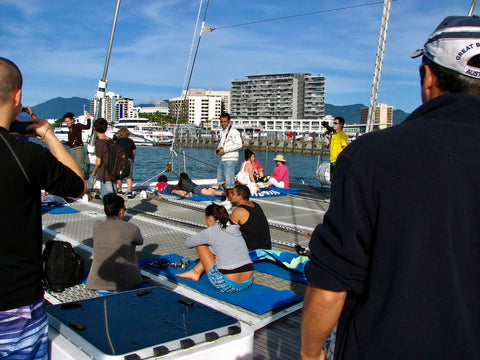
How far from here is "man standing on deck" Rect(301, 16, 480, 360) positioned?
1.37 meters

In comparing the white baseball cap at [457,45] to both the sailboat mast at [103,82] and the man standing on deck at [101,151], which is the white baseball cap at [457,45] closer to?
the man standing on deck at [101,151]

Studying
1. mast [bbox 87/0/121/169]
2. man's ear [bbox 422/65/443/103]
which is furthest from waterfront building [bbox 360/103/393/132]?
mast [bbox 87/0/121/169]

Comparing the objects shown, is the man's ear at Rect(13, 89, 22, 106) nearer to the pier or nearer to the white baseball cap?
the white baseball cap

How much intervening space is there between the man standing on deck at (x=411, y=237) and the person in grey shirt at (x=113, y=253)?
401 cm

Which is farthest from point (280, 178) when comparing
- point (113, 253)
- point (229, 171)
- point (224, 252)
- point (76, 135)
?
point (113, 253)

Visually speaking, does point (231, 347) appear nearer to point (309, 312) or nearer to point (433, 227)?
point (309, 312)

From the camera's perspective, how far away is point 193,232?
8.63 metres

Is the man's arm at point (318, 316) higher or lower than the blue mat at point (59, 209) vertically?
higher

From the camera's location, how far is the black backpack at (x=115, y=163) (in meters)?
10.2

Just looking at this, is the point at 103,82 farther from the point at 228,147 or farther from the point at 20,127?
the point at 20,127

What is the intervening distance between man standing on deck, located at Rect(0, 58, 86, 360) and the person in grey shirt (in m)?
2.92

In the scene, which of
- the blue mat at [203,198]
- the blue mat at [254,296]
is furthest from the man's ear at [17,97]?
the blue mat at [203,198]

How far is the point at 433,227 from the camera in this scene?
136cm

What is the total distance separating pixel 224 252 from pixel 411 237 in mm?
4061
